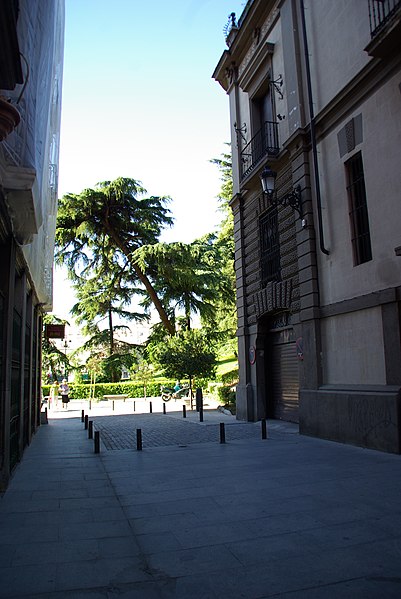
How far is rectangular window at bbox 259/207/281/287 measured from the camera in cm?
1573

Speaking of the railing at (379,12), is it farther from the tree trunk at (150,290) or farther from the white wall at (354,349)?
the tree trunk at (150,290)

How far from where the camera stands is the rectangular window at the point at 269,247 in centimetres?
1573

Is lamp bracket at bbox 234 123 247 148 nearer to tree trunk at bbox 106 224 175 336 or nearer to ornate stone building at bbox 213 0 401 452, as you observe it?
ornate stone building at bbox 213 0 401 452

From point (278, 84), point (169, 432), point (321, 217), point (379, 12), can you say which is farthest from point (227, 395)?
point (379, 12)

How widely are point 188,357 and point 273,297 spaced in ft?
38.3

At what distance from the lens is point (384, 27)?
9.30 m

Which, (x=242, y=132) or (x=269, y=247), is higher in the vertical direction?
(x=242, y=132)

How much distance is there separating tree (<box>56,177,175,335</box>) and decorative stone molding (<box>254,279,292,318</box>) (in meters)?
18.6

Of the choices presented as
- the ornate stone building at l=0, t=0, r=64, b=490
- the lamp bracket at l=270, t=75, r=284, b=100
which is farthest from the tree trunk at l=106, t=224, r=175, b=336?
the ornate stone building at l=0, t=0, r=64, b=490

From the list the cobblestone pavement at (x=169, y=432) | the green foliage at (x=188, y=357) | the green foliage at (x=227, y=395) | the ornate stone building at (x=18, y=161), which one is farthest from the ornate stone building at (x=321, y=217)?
the green foliage at (x=188, y=357)

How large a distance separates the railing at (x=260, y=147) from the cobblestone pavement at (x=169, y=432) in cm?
873

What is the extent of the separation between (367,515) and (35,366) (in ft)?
43.7

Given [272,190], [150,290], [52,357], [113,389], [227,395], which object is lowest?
[227,395]

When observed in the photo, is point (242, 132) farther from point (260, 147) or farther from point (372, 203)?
point (372, 203)
